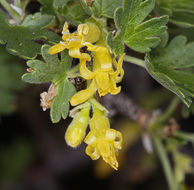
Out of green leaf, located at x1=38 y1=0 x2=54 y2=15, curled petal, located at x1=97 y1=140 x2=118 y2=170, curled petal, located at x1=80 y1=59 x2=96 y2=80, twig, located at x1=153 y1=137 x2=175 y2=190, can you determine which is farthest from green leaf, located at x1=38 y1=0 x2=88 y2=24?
twig, located at x1=153 y1=137 x2=175 y2=190

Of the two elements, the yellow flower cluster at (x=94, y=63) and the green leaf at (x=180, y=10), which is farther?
the green leaf at (x=180, y=10)

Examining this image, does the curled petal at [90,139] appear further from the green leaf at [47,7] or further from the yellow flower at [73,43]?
the green leaf at [47,7]

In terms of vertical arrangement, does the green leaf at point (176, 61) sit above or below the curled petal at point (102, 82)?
below

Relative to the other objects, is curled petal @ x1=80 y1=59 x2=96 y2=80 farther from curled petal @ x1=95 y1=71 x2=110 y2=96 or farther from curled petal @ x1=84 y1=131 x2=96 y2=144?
curled petal @ x1=84 y1=131 x2=96 y2=144

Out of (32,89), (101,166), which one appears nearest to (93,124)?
(32,89)

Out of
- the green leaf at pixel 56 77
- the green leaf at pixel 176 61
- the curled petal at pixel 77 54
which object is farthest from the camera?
the green leaf at pixel 176 61

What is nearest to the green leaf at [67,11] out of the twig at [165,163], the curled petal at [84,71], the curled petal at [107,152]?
the curled petal at [84,71]

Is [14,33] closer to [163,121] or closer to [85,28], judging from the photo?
[85,28]
